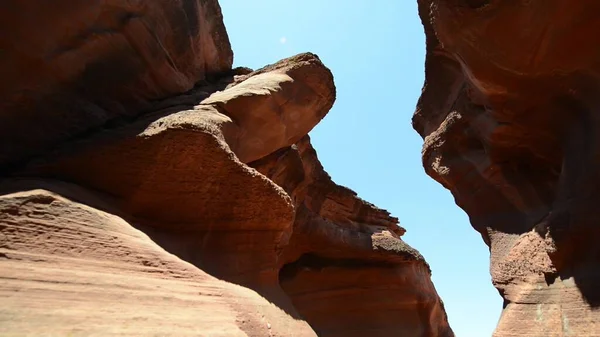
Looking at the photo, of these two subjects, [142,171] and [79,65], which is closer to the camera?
[142,171]

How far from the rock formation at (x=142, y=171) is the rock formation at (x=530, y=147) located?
2.68 meters

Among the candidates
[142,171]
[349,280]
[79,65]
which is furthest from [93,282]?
[349,280]

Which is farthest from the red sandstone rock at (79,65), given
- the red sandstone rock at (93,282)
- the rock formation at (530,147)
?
the rock formation at (530,147)

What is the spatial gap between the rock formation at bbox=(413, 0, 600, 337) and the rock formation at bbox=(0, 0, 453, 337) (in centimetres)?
268

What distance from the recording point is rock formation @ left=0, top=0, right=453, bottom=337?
127 inches

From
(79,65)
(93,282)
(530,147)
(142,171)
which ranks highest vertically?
(530,147)

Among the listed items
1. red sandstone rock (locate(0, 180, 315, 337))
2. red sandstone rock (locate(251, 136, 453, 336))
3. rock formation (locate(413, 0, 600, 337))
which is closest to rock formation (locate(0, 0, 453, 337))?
red sandstone rock (locate(0, 180, 315, 337))

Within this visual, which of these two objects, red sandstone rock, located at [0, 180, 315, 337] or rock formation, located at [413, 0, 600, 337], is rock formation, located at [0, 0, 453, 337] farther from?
rock formation, located at [413, 0, 600, 337]

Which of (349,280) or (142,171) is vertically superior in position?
(349,280)

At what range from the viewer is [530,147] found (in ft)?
25.8

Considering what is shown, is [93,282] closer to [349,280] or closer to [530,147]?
[530,147]

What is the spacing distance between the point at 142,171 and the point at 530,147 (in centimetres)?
642

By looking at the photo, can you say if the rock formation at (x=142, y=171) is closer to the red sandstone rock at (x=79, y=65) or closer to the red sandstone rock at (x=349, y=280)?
the red sandstone rock at (x=79, y=65)

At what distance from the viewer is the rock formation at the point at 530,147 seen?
5805mm
